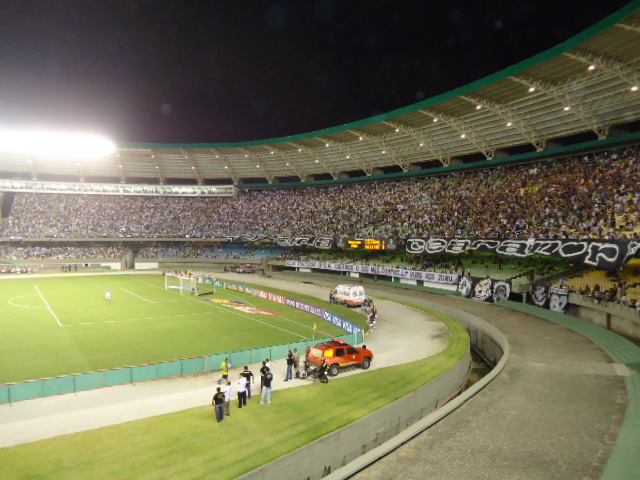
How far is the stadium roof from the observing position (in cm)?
3102

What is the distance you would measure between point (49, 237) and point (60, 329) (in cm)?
5734

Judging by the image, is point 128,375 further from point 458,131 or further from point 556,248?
point 458,131

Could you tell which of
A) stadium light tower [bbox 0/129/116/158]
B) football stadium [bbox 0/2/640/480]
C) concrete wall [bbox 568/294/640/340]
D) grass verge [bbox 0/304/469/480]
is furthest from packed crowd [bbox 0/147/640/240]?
grass verge [bbox 0/304/469/480]

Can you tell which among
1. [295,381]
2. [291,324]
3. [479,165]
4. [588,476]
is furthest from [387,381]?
[479,165]

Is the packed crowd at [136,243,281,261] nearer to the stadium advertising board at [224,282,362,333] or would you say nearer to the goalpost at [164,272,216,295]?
the goalpost at [164,272,216,295]

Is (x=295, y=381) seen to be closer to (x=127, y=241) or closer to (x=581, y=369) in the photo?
(x=581, y=369)

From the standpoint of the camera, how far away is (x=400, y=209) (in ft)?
196

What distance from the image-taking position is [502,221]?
4488 cm

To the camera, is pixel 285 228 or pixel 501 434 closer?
pixel 501 434

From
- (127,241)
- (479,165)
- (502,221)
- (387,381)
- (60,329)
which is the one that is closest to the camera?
(387,381)

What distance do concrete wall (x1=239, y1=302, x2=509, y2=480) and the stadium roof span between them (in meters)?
24.9

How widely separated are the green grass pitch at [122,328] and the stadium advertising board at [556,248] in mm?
16324

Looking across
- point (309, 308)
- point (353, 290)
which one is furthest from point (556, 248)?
point (309, 308)

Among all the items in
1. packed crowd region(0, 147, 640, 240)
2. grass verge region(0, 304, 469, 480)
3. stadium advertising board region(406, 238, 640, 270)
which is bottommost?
grass verge region(0, 304, 469, 480)
